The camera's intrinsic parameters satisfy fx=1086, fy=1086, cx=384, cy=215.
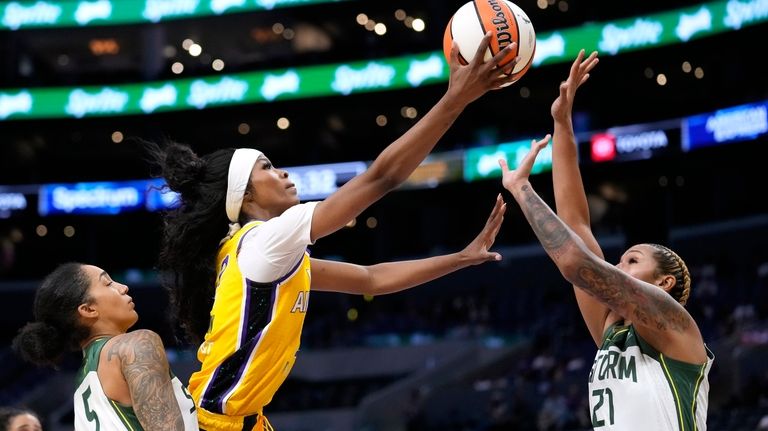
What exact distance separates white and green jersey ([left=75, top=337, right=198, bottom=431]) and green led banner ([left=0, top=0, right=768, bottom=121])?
17.7 m

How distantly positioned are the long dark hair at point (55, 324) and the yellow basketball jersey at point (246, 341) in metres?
0.58

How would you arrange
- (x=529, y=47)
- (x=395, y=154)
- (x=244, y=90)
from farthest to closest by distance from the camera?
(x=244, y=90)
(x=529, y=47)
(x=395, y=154)

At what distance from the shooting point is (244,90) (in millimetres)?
26266

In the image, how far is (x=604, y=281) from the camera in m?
4.34

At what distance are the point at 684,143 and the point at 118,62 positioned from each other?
19699 mm

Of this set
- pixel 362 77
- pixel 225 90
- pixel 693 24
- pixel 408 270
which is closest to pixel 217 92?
pixel 225 90

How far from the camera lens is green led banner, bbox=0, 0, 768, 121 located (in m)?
21.0

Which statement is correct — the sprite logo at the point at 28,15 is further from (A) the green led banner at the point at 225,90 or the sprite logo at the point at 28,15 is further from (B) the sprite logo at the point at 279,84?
(B) the sprite logo at the point at 279,84

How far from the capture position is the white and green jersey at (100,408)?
14.2 ft

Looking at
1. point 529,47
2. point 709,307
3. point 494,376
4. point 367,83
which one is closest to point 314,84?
point 367,83

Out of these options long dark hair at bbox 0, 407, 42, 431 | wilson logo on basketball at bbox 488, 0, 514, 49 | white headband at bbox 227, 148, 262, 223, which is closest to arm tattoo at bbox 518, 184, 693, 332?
wilson logo on basketball at bbox 488, 0, 514, 49

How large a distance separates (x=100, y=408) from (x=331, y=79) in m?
21.6

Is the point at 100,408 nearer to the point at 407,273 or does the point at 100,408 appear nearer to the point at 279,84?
the point at 407,273

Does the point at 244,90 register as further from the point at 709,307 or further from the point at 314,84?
the point at 709,307
